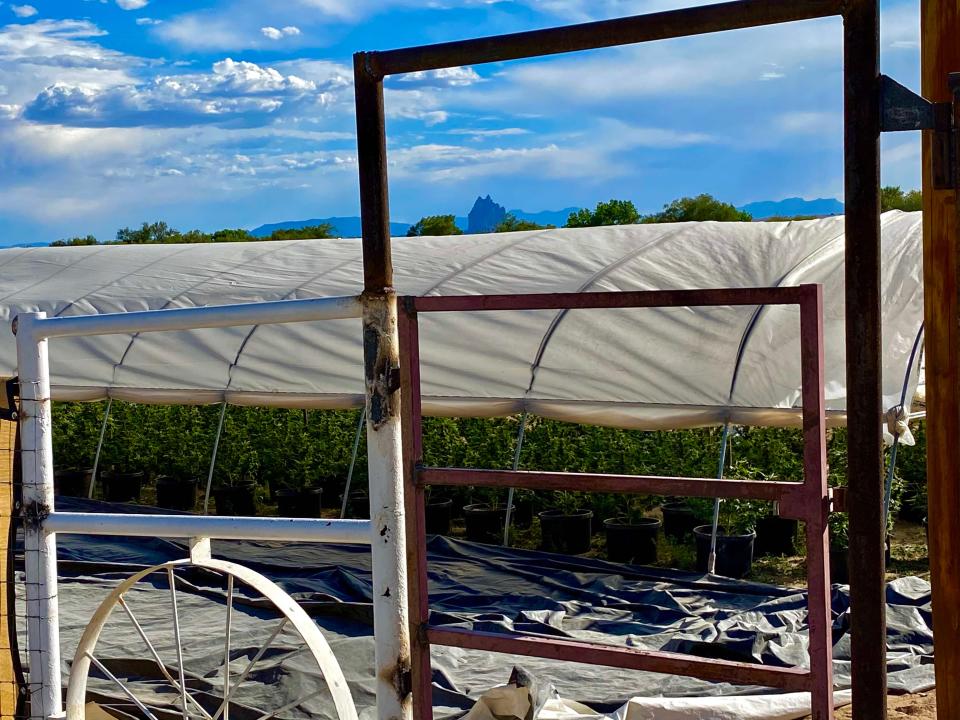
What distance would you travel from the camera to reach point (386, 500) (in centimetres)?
231

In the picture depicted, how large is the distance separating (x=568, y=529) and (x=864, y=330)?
6695mm

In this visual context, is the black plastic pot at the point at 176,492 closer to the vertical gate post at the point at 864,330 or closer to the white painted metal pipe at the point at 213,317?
the white painted metal pipe at the point at 213,317

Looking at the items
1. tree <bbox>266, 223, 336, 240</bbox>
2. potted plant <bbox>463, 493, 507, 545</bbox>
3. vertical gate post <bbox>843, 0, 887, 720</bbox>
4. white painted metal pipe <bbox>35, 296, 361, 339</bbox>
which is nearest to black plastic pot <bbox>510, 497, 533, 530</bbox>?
potted plant <bbox>463, 493, 507, 545</bbox>

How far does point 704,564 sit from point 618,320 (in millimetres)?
2023

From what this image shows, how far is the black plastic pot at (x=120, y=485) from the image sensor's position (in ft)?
36.3

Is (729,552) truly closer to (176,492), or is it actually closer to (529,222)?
(176,492)

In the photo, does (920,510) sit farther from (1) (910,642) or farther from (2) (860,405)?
(2) (860,405)

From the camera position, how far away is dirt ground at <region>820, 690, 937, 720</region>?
4.41 m

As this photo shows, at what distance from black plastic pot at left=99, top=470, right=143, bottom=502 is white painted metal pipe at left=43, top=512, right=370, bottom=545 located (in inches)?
345

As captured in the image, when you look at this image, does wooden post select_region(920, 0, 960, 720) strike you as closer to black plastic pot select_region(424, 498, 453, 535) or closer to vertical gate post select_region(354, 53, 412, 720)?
vertical gate post select_region(354, 53, 412, 720)

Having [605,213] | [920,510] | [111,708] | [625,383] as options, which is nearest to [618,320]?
[625,383]

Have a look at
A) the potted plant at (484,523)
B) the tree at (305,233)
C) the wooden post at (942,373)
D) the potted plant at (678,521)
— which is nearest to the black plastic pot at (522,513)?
the potted plant at (484,523)

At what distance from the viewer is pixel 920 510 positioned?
31.4ft

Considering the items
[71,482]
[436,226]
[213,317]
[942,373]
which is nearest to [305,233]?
[436,226]
